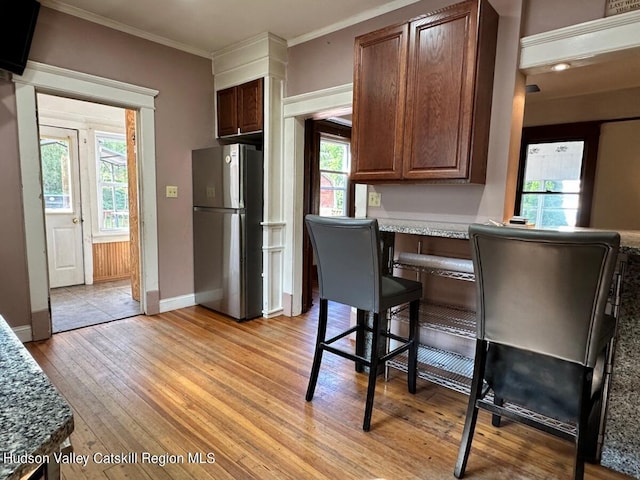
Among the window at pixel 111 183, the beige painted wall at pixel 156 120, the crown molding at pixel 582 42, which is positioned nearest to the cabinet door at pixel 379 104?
the crown molding at pixel 582 42

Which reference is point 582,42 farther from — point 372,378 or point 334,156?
point 334,156

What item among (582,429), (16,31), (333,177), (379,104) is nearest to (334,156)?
(333,177)

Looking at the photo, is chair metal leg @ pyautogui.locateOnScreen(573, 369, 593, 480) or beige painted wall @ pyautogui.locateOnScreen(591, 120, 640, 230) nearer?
chair metal leg @ pyautogui.locateOnScreen(573, 369, 593, 480)

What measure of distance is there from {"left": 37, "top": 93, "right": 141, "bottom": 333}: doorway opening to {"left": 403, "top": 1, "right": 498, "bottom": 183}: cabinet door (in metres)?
3.09

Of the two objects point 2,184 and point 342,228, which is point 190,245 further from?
point 342,228

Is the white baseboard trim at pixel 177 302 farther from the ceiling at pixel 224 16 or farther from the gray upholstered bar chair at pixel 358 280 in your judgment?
the ceiling at pixel 224 16

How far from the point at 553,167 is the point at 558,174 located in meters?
0.11

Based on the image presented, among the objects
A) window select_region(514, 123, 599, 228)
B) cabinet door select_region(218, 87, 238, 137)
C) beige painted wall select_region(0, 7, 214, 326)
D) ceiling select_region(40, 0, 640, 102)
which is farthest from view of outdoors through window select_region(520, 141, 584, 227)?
beige painted wall select_region(0, 7, 214, 326)

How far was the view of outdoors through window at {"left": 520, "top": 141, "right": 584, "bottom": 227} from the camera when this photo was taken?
4.21 metres

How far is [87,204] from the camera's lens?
4.70 metres

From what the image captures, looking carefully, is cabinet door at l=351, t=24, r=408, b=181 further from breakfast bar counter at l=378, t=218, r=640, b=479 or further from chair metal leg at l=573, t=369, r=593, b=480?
chair metal leg at l=573, t=369, r=593, b=480

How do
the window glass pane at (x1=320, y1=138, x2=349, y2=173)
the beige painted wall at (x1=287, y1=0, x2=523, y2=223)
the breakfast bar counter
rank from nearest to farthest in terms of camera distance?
the breakfast bar counter → the beige painted wall at (x1=287, y1=0, x2=523, y2=223) → the window glass pane at (x1=320, y1=138, x2=349, y2=173)

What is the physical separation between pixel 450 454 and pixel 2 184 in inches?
137

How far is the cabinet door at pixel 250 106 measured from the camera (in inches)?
136
